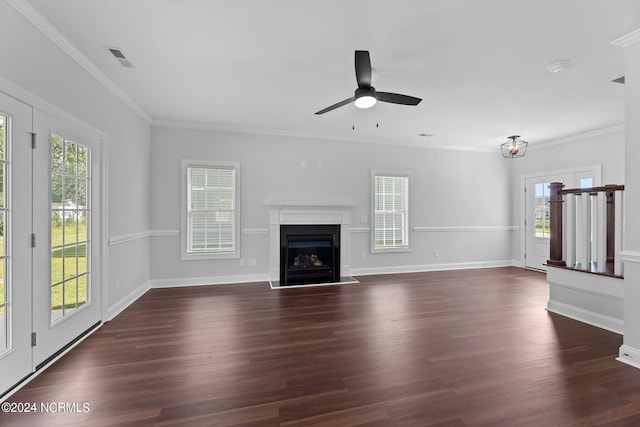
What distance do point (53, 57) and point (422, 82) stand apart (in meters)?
3.48

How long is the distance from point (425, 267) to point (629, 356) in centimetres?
376

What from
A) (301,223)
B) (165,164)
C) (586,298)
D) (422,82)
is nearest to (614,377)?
(586,298)

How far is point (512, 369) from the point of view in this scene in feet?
7.50

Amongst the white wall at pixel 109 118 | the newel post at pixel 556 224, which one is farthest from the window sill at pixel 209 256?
the newel post at pixel 556 224

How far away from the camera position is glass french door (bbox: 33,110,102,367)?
2275 millimetres

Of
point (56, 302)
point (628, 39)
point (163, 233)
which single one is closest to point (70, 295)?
point (56, 302)

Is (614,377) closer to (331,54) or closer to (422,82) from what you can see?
(422,82)

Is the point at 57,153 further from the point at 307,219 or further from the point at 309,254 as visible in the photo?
the point at 309,254

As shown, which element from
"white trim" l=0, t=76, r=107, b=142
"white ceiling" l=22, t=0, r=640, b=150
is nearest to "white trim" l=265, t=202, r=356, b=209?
"white ceiling" l=22, t=0, r=640, b=150

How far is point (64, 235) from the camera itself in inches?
102

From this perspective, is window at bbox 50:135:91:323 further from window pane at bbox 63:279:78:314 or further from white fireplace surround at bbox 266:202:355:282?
white fireplace surround at bbox 266:202:355:282

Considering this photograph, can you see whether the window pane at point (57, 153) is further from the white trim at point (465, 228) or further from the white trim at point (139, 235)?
the white trim at point (465, 228)

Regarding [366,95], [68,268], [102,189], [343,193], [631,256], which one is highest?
[366,95]

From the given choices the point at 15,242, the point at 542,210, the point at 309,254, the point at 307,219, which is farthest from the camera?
the point at 542,210
